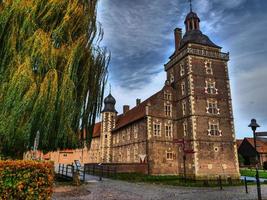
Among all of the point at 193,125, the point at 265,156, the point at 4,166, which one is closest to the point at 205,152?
the point at 193,125

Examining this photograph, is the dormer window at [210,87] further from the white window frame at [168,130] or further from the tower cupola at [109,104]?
the tower cupola at [109,104]

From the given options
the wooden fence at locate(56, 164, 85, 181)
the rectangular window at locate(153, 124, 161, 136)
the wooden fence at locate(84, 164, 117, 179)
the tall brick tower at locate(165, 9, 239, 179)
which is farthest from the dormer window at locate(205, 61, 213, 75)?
the wooden fence at locate(56, 164, 85, 181)

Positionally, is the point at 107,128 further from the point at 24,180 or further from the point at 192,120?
the point at 24,180

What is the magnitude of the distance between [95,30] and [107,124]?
28.3m

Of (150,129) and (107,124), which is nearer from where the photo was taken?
(150,129)

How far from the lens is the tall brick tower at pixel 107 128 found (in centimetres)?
3812

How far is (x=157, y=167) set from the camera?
2588 cm

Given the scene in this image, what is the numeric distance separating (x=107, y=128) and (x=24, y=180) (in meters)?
33.4

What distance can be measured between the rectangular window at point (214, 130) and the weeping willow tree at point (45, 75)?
17.9 m

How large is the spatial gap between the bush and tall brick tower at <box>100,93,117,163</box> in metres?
32.6

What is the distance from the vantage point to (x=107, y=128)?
38.9m

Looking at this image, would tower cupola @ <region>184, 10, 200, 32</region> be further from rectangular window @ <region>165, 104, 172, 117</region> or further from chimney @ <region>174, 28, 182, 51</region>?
rectangular window @ <region>165, 104, 172, 117</region>

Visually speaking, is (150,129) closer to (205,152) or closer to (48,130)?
(205,152)

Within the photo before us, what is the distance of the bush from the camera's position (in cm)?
550
